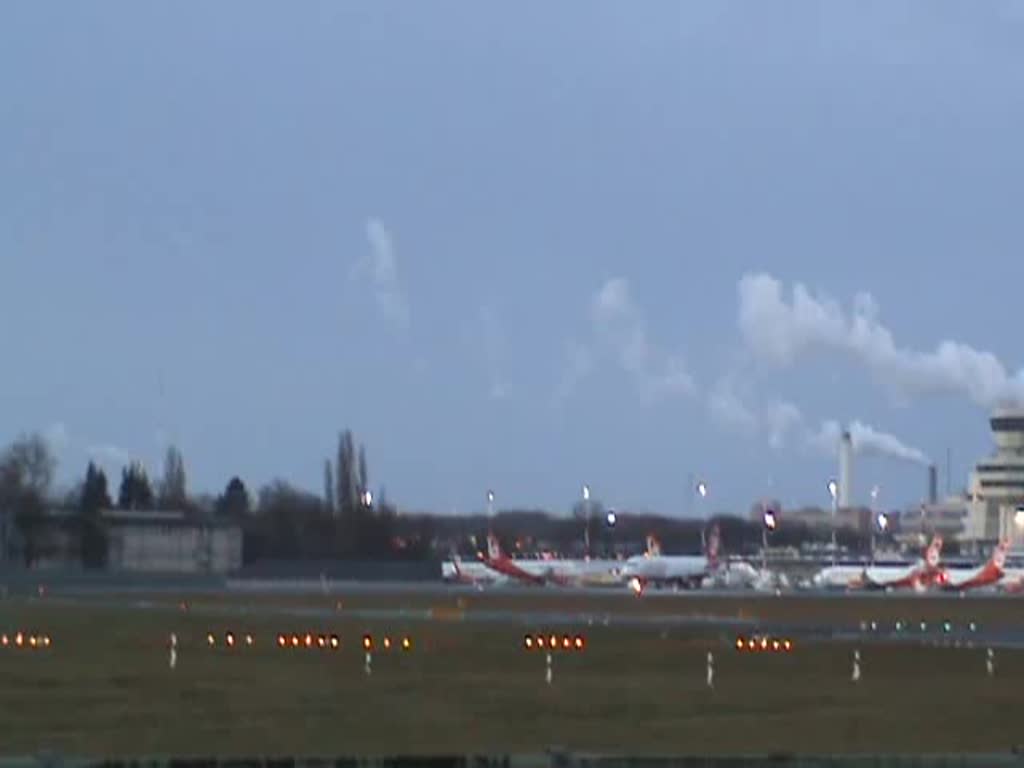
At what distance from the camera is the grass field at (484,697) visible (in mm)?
32375

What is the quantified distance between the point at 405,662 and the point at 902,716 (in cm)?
1893

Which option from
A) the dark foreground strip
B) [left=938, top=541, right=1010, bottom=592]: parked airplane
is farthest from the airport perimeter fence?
[left=938, top=541, right=1010, bottom=592]: parked airplane

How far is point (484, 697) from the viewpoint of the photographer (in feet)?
138

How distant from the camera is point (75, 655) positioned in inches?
2185

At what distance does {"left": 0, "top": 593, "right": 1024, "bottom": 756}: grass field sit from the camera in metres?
32.4

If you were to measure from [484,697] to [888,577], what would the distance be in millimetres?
117484

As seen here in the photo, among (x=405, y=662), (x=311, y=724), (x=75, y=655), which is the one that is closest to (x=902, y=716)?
(x=311, y=724)

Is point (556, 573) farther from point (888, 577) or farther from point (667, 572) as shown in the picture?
point (888, 577)

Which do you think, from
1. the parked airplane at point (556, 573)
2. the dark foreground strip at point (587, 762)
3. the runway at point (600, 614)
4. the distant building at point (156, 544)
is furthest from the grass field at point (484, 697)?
the distant building at point (156, 544)

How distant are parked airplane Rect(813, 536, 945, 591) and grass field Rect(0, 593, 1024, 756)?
8408 centimetres

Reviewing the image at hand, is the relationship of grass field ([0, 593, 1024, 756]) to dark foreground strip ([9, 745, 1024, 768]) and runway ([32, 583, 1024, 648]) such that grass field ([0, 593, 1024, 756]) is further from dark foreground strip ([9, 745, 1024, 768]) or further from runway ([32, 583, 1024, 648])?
dark foreground strip ([9, 745, 1024, 768])

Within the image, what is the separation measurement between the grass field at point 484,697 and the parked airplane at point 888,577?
84075 millimetres

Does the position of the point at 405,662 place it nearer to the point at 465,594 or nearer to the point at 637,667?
the point at 637,667

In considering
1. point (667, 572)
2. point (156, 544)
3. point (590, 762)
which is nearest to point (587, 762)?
point (590, 762)
